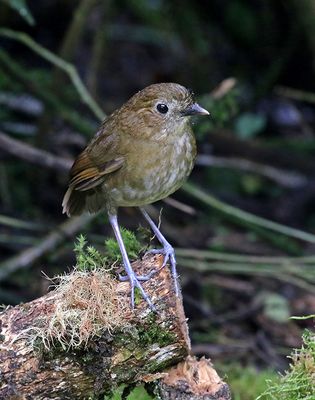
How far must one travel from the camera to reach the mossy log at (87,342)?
3086mm

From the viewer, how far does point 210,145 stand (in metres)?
6.67

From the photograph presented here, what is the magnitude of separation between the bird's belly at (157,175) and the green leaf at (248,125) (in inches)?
119

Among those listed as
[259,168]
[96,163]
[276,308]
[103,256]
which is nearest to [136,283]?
[103,256]

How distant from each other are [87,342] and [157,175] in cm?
90

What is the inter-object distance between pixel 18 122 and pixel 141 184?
315 cm

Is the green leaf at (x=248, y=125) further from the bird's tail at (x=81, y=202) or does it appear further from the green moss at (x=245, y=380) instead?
the bird's tail at (x=81, y=202)

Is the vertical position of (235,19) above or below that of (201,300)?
above

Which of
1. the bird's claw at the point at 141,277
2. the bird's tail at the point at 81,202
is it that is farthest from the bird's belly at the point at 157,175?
the bird's claw at the point at 141,277

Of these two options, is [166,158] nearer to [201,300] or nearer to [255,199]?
[201,300]

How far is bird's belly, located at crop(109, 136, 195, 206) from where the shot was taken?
371 cm

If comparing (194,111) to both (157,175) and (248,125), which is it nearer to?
(157,175)

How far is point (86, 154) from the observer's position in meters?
3.99

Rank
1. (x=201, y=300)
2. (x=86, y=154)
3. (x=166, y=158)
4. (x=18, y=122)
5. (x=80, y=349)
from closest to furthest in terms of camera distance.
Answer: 1. (x=80, y=349)
2. (x=166, y=158)
3. (x=86, y=154)
4. (x=201, y=300)
5. (x=18, y=122)

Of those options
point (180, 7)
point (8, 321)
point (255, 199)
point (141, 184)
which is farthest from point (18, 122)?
point (8, 321)
